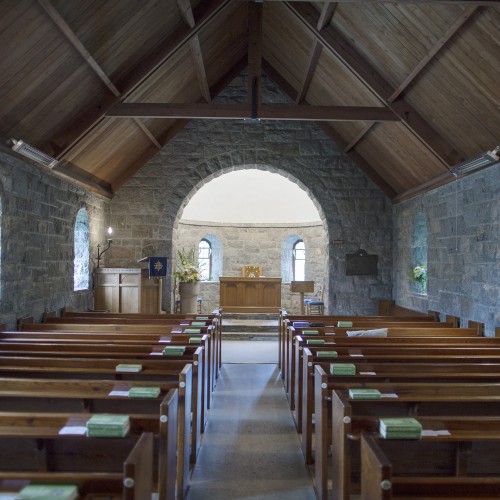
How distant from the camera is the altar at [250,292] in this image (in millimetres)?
11859

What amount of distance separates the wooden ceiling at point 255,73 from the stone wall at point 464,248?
1.24ft

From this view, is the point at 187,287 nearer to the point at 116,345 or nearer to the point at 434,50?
the point at 116,345

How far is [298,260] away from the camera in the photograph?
592 inches

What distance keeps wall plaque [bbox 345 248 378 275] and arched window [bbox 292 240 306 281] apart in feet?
16.5

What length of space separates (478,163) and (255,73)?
321 centimetres

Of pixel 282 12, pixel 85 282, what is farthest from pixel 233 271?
pixel 282 12

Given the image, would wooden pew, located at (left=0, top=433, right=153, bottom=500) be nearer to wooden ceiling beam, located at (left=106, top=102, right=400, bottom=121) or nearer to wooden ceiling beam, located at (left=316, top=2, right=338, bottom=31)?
wooden ceiling beam, located at (left=106, top=102, right=400, bottom=121)

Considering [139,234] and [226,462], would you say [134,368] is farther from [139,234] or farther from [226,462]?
[139,234]

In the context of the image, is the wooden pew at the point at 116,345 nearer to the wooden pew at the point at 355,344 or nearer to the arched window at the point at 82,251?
the wooden pew at the point at 355,344

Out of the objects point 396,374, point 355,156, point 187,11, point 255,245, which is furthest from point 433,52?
point 255,245

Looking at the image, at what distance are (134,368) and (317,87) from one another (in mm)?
6614

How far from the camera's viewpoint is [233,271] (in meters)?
14.7

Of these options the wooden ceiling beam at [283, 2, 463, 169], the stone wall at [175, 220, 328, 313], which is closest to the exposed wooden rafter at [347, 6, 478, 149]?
the wooden ceiling beam at [283, 2, 463, 169]

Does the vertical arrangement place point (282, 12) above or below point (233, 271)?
above
